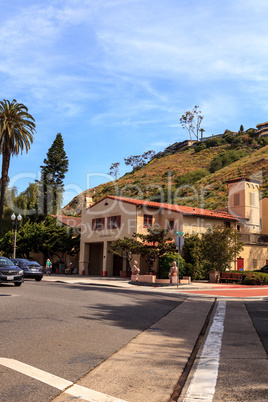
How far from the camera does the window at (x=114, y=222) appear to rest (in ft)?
133

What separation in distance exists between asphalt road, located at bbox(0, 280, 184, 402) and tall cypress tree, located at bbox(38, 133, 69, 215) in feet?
150

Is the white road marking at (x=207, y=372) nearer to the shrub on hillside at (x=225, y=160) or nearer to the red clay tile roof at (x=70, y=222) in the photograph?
the red clay tile roof at (x=70, y=222)

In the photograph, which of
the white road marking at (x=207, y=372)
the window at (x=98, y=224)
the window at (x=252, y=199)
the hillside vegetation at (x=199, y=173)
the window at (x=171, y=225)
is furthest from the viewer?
the hillside vegetation at (x=199, y=173)

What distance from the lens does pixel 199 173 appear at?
104188 millimetres

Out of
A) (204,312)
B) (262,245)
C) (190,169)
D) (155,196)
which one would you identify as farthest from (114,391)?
(190,169)

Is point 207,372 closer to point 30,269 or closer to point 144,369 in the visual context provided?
point 144,369

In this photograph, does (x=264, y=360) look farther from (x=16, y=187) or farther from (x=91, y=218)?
(x=16, y=187)

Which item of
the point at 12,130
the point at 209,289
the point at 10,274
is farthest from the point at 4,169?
the point at 209,289

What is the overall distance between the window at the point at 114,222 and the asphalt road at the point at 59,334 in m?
25.7

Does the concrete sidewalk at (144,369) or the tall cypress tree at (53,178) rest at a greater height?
the tall cypress tree at (53,178)

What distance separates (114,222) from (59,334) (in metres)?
32.7

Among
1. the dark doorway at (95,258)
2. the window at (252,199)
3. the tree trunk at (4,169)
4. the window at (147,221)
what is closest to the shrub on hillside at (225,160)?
the window at (252,199)

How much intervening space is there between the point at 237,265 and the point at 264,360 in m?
33.7

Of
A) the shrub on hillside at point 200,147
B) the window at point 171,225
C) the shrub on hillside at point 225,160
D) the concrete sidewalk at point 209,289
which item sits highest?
the shrub on hillside at point 200,147
